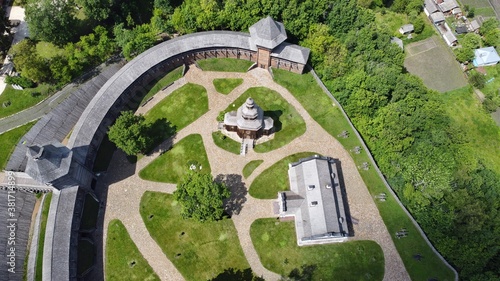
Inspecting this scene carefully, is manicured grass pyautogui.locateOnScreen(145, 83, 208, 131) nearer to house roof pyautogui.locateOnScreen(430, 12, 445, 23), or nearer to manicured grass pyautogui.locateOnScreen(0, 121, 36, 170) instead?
manicured grass pyautogui.locateOnScreen(0, 121, 36, 170)

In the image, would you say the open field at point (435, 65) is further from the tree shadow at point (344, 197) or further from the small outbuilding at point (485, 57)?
the tree shadow at point (344, 197)

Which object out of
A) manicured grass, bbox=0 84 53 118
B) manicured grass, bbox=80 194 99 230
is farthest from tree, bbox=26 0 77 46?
manicured grass, bbox=80 194 99 230

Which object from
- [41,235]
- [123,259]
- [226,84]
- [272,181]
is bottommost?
[123,259]

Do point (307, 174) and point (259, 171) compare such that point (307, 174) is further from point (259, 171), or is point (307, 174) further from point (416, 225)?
point (416, 225)

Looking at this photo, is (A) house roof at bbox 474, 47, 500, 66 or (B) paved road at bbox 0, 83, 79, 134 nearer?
(B) paved road at bbox 0, 83, 79, 134

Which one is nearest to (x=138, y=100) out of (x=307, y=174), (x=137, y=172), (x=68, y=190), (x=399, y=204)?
(x=137, y=172)

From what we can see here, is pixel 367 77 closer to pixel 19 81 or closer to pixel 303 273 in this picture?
pixel 303 273

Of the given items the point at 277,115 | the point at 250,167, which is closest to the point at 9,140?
the point at 250,167
